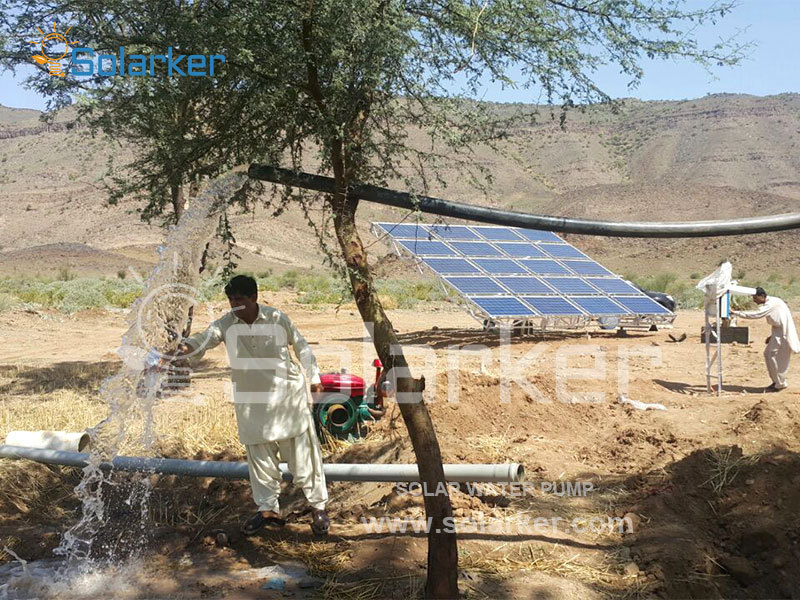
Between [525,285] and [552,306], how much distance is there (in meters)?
1.10

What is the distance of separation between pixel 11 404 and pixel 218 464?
199 inches

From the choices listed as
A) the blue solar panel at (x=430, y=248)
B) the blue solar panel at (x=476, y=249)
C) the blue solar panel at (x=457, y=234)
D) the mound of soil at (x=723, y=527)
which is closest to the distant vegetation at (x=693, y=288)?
the blue solar panel at (x=476, y=249)

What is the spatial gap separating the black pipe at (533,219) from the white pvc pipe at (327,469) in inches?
61.8

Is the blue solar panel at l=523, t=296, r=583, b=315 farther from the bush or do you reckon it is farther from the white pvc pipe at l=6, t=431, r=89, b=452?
the bush

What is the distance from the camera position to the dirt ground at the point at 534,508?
500 cm

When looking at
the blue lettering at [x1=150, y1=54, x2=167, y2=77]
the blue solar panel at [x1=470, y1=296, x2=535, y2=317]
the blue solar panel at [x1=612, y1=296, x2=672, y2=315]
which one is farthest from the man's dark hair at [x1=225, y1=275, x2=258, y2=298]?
the blue solar panel at [x1=612, y1=296, x2=672, y2=315]

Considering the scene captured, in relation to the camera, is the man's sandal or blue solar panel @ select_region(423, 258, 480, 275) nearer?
the man's sandal

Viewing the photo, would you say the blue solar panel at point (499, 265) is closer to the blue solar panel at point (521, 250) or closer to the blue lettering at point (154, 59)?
the blue solar panel at point (521, 250)

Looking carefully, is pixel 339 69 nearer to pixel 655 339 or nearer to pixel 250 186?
pixel 250 186

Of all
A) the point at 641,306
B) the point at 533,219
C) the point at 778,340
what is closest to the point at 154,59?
the point at 533,219

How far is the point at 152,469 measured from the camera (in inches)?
234

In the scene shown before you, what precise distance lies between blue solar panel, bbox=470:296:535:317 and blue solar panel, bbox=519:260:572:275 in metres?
2.40

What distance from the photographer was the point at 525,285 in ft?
57.6

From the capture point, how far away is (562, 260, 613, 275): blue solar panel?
64.2 feet
